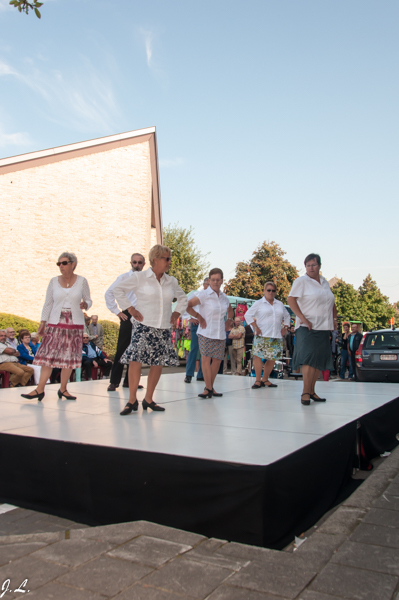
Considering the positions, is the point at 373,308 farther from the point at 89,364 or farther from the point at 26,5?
→ the point at 26,5

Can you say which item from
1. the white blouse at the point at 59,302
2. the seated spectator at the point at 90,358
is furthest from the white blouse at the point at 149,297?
the seated spectator at the point at 90,358

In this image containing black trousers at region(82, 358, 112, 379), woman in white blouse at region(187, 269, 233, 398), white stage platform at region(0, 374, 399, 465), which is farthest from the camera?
black trousers at region(82, 358, 112, 379)

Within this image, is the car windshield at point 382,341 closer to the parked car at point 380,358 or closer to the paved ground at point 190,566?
the parked car at point 380,358

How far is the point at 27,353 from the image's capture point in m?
9.07

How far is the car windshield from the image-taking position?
39.2ft

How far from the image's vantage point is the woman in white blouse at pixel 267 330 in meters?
7.42

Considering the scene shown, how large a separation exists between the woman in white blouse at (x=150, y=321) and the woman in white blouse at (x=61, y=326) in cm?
105

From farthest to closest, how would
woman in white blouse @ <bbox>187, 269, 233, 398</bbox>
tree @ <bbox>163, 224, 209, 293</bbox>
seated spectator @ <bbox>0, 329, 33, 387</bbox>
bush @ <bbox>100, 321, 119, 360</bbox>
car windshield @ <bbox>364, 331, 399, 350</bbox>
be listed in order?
tree @ <bbox>163, 224, 209, 293</bbox>
bush @ <bbox>100, 321, 119, 360</bbox>
car windshield @ <bbox>364, 331, 399, 350</bbox>
seated spectator @ <bbox>0, 329, 33, 387</bbox>
woman in white blouse @ <bbox>187, 269, 233, 398</bbox>

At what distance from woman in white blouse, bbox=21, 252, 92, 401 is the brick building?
1439 centimetres

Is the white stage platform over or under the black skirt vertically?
under

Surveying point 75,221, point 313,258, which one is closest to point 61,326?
point 313,258

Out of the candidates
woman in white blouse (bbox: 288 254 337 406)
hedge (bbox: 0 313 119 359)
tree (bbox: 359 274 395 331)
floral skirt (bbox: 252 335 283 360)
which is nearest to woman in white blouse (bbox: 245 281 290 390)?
floral skirt (bbox: 252 335 283 360)

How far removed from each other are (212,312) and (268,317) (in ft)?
4.69

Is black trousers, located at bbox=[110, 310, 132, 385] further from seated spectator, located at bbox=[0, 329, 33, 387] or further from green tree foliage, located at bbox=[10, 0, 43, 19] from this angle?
green tree foliage, located at bbox=[10, 0, 43, 19]
